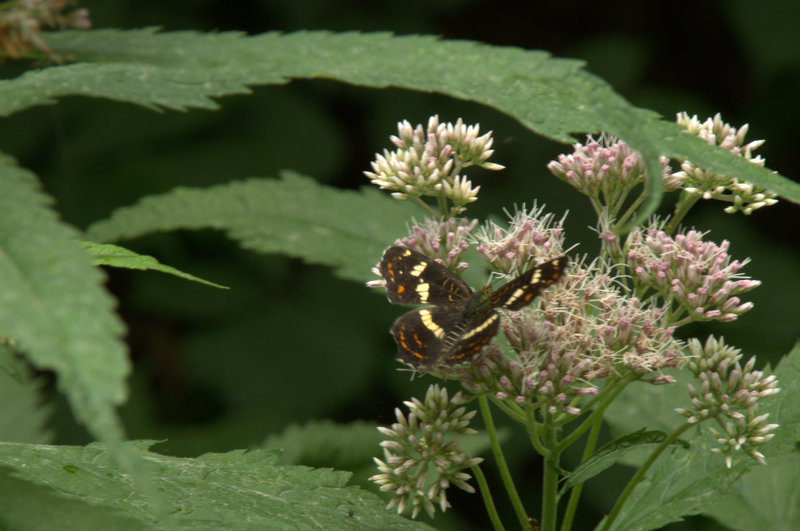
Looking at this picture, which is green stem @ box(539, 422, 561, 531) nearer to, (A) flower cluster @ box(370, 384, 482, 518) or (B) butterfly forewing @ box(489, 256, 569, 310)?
→ (A) flower cluster @ box(370, 384, 482, 518)

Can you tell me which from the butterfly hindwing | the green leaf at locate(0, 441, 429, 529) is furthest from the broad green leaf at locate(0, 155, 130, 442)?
the butterfly hindwing

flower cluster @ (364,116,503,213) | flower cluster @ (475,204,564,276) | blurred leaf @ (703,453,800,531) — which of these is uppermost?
flower cluster @ (364,116,503,213)

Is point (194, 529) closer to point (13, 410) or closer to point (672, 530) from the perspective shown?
point (13, 410)

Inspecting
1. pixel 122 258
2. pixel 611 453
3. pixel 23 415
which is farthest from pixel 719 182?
pixel 23 415

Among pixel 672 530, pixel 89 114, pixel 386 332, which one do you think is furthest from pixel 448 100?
pixel 672 530

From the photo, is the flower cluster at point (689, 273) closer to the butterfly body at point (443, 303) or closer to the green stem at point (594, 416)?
the green stem at point (594, 416)

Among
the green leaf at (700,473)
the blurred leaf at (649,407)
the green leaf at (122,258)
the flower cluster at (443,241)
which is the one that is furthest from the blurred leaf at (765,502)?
the green leaf at (122,258)
